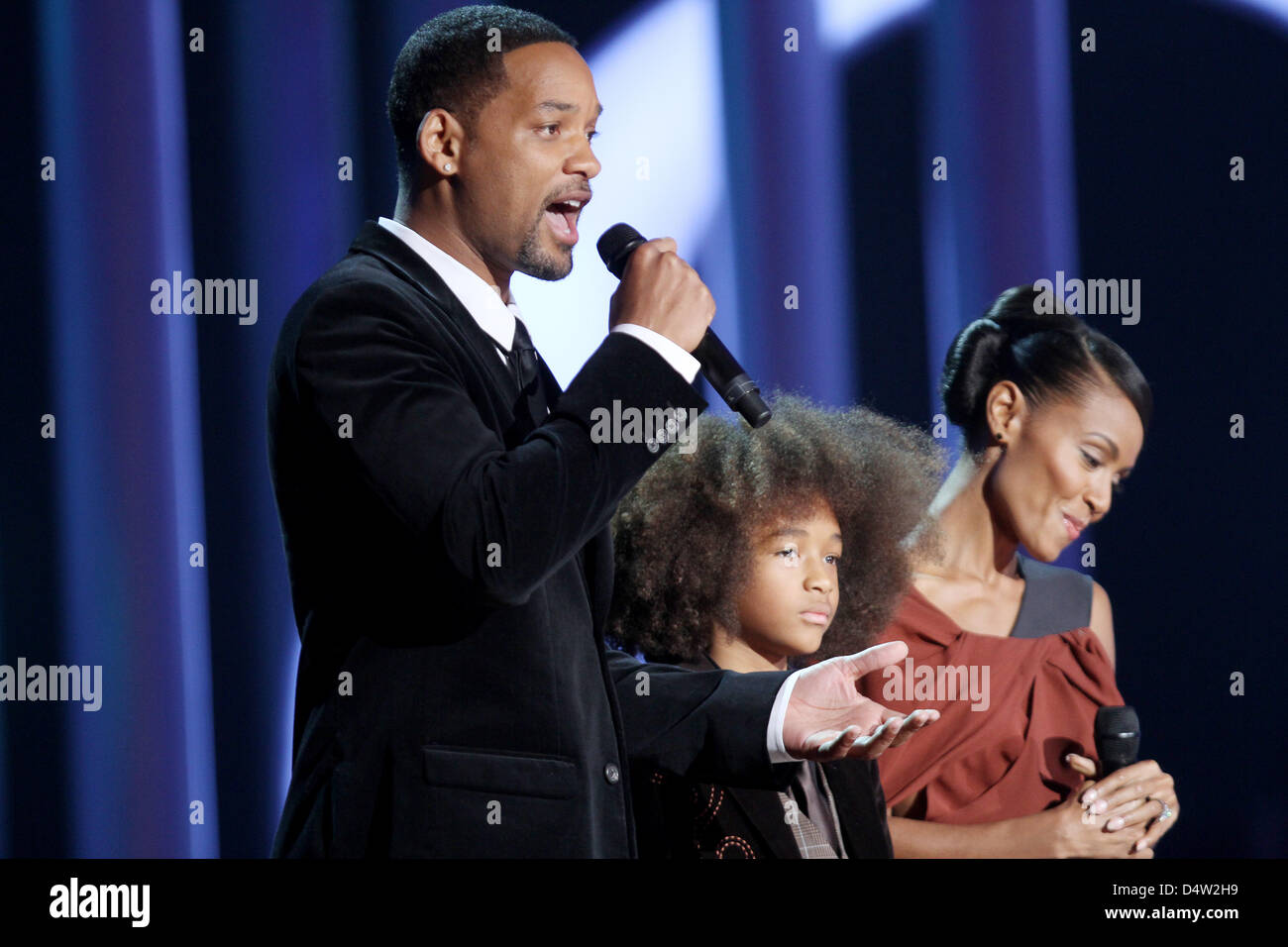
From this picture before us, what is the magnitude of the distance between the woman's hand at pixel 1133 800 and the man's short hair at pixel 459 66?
143 centimetres

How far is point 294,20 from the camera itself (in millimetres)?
2371

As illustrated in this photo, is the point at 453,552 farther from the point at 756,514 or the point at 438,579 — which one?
the point at 756,514

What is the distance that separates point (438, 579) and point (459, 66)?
2.30 feet

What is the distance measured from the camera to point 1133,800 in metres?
2.26

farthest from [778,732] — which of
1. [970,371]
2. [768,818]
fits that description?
[970,371]

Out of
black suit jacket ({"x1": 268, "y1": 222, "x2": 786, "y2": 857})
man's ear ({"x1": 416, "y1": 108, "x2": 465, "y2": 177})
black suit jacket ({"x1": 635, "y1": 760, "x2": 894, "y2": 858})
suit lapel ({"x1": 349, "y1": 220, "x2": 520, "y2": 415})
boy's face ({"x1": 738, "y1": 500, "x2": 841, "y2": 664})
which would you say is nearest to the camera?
black suit jacket ({"x1": 268, "y1": 222, "x2": 786, "y2": 857})

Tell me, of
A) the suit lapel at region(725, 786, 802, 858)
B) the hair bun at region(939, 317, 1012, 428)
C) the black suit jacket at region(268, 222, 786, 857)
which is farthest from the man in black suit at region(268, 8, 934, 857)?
the hair bun at region(939, 317, 1012, 428)

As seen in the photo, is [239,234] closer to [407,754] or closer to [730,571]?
[730,571]

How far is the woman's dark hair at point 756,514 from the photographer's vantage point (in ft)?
7.12

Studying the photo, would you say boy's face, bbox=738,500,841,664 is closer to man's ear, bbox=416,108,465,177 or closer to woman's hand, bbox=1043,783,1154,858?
woman's hand, bbox=1043,783,1154,858

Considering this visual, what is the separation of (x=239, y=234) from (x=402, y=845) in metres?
1.35

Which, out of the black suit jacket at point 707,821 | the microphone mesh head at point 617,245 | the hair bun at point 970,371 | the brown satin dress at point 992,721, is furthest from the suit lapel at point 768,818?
the hair bun at point 970,371

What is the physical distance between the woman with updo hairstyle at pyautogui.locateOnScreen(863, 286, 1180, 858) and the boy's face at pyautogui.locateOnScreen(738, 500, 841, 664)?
0.78ft

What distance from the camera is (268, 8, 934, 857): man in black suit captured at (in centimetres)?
126
